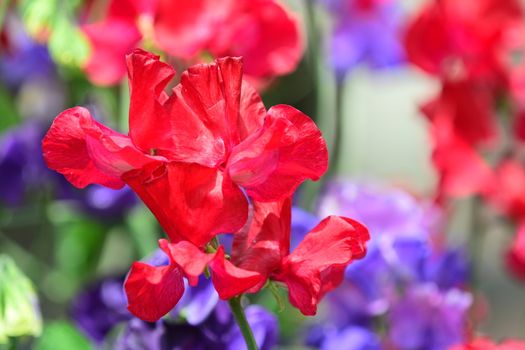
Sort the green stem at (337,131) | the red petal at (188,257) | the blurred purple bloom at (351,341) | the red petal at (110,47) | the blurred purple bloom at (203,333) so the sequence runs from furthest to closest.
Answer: the green stem at (337,131)
the red petal at (110,47)
the blurred purple bloom at (351,341)
the blurred purple bloom at (203,333)
the red petal at (188,257)

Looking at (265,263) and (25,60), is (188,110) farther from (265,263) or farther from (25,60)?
(25,60)

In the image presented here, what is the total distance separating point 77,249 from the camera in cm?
94

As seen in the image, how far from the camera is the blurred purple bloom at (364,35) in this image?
2.85ft

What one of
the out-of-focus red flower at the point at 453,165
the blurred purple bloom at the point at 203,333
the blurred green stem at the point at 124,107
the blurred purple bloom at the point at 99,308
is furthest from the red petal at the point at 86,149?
the out-of-focus red flower at the point at 453,165

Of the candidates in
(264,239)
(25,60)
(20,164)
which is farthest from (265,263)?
(25,60)

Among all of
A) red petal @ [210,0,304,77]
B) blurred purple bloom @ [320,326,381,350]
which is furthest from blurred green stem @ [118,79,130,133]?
blurred purple bloom @ [320,326,381,350]

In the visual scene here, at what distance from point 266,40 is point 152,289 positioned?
→ 13.8 inches

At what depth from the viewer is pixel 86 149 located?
40 cm

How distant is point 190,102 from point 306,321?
50 cm

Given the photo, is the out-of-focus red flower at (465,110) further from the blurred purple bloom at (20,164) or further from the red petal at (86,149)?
the red petal at (86,149)

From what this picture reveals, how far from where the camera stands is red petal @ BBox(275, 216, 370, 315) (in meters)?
0.40

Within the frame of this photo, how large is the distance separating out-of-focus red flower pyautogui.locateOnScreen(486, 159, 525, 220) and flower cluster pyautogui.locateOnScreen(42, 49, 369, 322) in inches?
18.6

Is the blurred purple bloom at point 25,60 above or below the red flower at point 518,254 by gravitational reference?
above

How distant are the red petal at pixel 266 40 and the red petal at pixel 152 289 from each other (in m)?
0.33
